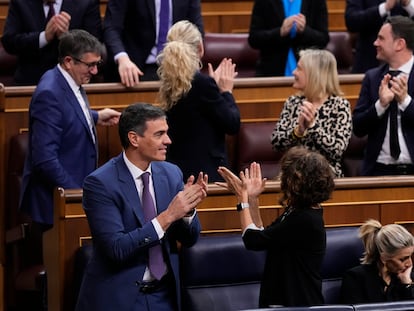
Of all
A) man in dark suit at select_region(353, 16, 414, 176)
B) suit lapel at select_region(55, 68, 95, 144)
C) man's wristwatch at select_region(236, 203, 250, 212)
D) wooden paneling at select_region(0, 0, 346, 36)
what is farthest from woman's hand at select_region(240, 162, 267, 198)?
wooden paneling at select_region(0, 0, 346, 36)

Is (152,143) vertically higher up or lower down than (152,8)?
lower down

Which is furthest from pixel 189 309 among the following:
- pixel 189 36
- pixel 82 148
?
pixel 189 36

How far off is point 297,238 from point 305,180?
143 millimetres

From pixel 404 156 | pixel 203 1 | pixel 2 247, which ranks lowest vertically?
pixel 2 247

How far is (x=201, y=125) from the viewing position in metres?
3.42

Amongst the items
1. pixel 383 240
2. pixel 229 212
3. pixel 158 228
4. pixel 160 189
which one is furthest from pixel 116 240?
pixel 383 240

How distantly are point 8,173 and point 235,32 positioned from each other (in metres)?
1.90

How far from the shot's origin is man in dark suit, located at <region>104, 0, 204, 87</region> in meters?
3.94

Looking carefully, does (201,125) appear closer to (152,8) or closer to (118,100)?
(118,100)

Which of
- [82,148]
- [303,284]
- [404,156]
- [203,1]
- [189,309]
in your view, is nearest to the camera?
[303,284]

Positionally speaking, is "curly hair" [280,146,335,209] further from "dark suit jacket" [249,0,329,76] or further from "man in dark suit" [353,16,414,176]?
"dark suit jacket" [249,0,329,76]

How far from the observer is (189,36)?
137 inches

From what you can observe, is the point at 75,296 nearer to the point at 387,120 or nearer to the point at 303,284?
the point at 303,284

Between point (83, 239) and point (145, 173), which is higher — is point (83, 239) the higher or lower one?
the lower one
